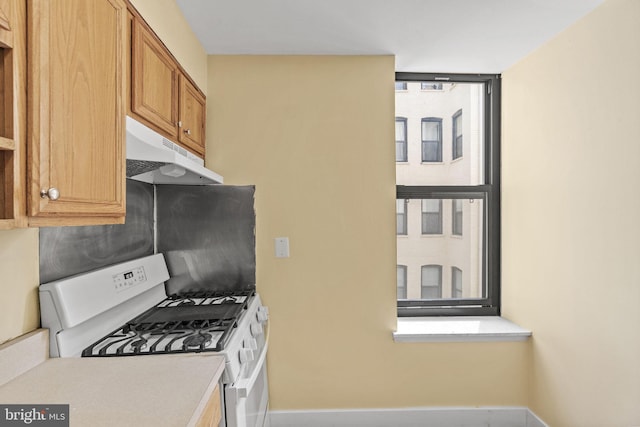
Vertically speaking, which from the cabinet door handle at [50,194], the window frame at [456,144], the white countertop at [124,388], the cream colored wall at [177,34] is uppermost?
the cream colored wall at [177,34]

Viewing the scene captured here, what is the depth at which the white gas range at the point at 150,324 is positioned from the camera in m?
1.22

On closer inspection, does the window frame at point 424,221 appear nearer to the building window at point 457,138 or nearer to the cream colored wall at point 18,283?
the building window at point 457,138

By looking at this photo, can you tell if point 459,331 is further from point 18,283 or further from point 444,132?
point 18,283

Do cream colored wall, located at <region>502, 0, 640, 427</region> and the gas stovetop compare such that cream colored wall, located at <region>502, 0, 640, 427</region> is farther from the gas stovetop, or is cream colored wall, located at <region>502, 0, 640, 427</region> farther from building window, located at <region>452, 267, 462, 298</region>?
the gas stovetop

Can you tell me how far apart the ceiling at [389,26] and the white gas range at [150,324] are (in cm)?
129

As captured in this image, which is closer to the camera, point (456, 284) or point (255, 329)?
point (255, 329)

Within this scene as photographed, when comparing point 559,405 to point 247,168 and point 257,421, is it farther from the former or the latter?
point 247,168

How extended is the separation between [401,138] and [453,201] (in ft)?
1.90

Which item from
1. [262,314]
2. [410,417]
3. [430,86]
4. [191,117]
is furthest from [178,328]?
[430,86]

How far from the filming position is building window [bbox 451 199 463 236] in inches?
102

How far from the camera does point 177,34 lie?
68.7 inches

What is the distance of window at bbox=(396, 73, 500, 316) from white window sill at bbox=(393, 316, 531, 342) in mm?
158

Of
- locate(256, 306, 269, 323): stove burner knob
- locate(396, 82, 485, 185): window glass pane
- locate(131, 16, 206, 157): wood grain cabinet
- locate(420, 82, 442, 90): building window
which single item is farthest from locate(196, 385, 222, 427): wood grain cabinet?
locate(420, 82, 442, 90): building window

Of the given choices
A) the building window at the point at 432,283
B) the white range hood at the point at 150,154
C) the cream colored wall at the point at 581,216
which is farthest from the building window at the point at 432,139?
the white range hood at the point at 150,154
